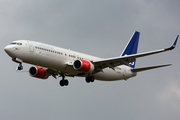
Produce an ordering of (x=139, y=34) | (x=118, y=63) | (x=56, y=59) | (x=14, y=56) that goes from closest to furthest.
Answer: (x=14, y=56), (x=56, y=59), (x=118, y=63), (x=139, y=34)

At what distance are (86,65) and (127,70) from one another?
11079mm

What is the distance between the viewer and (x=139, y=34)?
62.1 meters

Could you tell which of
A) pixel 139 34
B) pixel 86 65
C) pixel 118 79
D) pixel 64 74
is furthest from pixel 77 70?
pixel 139 34

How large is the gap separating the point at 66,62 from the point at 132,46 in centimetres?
1855

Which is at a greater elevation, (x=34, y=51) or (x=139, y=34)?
(x=139, y=34)

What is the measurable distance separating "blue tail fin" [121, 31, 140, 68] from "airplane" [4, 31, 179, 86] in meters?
5.18

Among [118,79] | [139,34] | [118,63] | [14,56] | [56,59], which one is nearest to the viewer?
[14,56]

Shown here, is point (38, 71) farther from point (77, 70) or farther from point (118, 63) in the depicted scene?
point (118, 63)

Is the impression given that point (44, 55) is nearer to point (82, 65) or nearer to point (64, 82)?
point (82, 65)

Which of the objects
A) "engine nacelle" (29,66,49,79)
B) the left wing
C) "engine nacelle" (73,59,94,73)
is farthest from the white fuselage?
"engine nacelle" (29,66,49,79)

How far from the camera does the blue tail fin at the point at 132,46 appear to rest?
191 feet

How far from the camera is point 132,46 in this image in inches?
2343

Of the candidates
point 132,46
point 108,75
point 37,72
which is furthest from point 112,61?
point 132,46

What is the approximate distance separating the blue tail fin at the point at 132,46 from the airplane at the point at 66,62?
518 centimetres
